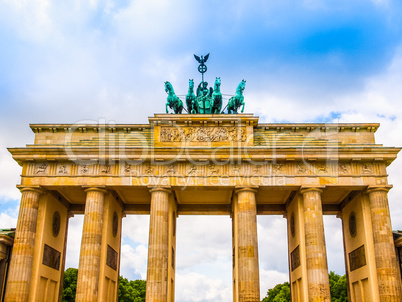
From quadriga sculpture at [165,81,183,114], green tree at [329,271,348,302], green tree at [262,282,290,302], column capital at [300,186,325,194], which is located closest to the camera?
column capital at [300,186,325,194]

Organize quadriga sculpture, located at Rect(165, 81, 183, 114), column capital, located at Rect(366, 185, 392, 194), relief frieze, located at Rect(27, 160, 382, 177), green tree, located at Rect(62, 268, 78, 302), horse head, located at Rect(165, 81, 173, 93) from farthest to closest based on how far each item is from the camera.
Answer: green tree, located at Rect(62, 268, 78, 302) → horse head, located at Rect(165, 81, 173, 93) → quadriga sculpture, located at Rect(165, 81, 183, 114) → relief frieze, located at Rect(27, 160, 382, 177) → column capital, located at Rect(366, 185, 392, 194)

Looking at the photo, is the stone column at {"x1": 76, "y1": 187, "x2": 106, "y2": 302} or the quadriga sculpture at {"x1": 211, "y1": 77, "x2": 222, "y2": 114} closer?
the stone column at {"x1": 76, "y1": 187, "x2": 106, "y2": 302}

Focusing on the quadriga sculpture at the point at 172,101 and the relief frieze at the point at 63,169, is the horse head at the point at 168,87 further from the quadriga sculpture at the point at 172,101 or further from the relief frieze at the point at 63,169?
the relief frieze at the point at 63,169

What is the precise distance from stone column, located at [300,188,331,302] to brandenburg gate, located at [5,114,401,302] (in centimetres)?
7

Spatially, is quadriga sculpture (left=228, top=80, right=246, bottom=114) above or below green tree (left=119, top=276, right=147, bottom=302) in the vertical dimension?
above

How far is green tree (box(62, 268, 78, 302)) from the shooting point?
186 feet

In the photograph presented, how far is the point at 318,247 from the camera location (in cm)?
2891

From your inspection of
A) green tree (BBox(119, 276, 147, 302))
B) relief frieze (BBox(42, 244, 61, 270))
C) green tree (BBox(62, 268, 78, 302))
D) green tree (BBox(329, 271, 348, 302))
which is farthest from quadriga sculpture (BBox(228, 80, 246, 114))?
green tree (BBox(119, 276, 147, 302))

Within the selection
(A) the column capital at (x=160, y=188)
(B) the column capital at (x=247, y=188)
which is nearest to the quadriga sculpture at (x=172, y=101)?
(A) the column capital at (x=160, y=188)

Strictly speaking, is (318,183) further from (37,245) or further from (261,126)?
(37,245)

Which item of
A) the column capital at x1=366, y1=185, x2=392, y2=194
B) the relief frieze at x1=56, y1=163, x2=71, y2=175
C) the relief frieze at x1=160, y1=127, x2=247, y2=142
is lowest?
the column capital at x1=366, y1=185, x2=392, y2=194

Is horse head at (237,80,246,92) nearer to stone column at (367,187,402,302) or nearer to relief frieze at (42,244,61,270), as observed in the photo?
stone column at (367,187,402,302)

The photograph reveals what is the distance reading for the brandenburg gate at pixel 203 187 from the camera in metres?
28.8

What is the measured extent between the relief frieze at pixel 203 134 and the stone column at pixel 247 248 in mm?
4239
